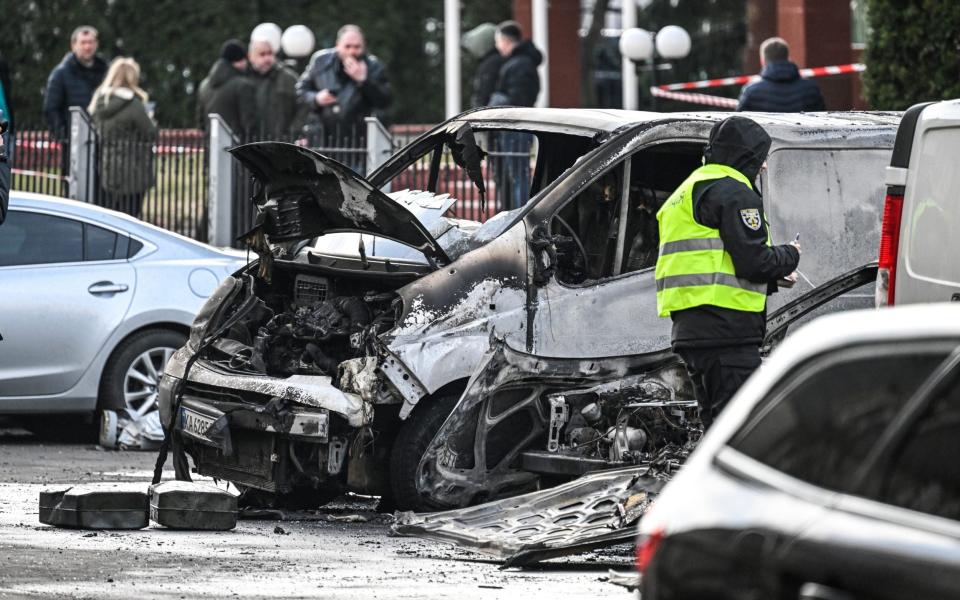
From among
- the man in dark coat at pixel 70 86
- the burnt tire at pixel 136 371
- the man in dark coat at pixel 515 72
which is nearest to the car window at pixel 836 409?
the burnt tire at pixel 136 371

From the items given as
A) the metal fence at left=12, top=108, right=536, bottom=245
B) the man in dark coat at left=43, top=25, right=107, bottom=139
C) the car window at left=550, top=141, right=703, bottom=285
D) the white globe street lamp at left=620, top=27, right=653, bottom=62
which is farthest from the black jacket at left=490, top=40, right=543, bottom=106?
the car window at left=550, top=141, right=703, bottom=285

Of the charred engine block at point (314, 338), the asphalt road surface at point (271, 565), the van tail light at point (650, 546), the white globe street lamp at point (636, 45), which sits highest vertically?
the white globe street lamp at point (636, 45)

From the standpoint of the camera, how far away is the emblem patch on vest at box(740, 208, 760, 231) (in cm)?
791

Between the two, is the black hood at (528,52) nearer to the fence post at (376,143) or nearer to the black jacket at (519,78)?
the black jacket at (519,78)

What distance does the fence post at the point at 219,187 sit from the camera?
18578 mm

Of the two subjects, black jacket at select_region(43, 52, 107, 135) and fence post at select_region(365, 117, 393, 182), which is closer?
fence post at select_region(365, 117, 393, 182)

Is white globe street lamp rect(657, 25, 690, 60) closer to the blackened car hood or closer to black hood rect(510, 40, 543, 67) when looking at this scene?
black hood rect(510, 40, 543, 67)

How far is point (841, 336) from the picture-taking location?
12.5 feet

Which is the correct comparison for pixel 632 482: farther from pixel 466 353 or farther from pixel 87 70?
pixel 87 70

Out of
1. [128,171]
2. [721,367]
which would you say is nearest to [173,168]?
[128,171]

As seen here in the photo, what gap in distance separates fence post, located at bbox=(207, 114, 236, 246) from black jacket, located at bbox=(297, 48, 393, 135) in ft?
2.92

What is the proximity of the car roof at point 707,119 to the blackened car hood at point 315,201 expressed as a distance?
105 cm

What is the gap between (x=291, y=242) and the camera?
30.3 ft

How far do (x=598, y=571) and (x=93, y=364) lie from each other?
16.7 ft
